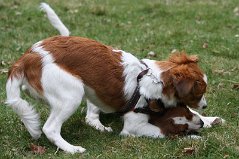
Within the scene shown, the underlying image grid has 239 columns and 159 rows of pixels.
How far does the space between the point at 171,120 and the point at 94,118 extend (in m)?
0.95

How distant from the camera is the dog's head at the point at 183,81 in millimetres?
5410

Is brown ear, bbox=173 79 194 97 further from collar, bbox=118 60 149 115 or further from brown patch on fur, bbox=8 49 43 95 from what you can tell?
brown patch on fur, bbox=8 49 43 95

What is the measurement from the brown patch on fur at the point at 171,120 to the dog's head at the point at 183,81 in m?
0.10

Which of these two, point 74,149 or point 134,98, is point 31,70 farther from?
point 134,98

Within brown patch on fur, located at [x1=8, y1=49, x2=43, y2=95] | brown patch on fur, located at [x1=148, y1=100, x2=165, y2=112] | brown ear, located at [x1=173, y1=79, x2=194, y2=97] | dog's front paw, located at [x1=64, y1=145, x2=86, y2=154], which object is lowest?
dog's front paw, located at [x1=64, y1=145, x2=86, y2=154]

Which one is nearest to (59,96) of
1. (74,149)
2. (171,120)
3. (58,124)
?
(58,124)

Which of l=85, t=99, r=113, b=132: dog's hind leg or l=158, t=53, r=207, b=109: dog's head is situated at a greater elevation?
l=158, t=53, r=207, b=109: dog's head

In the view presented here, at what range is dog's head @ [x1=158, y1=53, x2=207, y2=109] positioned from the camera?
5.41 meters

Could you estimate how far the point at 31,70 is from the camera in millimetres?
5398

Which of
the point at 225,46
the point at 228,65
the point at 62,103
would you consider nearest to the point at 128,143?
the point at 62,103

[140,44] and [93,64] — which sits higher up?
[93,64]

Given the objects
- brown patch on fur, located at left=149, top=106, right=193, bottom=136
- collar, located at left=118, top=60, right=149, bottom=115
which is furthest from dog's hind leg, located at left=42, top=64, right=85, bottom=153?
brown patch on fur, located at left=149, top=106, right=193, bottom=136

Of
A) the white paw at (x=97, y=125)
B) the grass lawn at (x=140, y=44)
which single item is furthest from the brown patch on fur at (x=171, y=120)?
the white paw at (x=97, y=125)

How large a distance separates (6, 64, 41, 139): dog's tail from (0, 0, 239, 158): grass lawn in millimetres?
209
